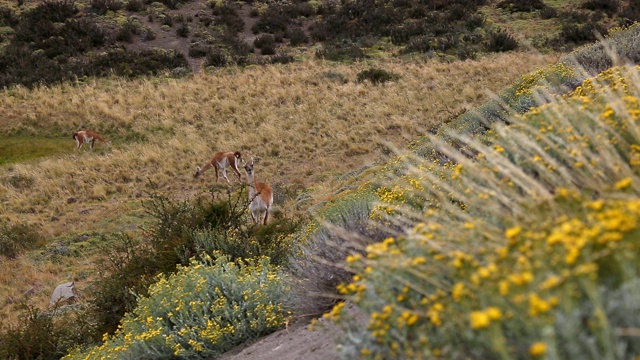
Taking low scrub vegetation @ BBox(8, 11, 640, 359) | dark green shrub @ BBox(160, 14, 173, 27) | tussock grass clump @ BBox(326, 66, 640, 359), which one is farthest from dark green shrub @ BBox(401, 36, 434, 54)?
tussock grass clump @ BBox(326, 66, 640, 359)

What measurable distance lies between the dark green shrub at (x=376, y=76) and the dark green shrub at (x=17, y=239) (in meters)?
13.5

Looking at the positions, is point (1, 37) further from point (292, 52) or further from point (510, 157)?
point (510, 157)

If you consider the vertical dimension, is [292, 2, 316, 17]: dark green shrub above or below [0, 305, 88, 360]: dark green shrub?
above

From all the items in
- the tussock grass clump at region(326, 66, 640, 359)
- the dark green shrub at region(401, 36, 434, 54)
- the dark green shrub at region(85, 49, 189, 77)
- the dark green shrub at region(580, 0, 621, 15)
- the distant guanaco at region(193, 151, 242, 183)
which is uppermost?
the tussock grass clump at region(326, 66, 640, 359)

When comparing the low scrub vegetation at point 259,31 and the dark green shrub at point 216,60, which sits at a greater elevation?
the low scrub vegetation at point 259,31

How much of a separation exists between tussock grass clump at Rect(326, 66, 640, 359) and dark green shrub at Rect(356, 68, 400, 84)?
67.1 ft

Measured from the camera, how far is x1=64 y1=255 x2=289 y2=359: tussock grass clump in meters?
5.21

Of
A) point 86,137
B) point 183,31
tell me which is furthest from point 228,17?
point 86,137

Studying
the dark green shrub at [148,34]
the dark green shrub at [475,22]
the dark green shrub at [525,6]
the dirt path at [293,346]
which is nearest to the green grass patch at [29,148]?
the dark green shrub at [148,34]

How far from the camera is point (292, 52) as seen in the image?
28781mm

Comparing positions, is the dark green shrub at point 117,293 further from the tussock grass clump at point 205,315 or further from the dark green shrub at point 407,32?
the dark green shrub at point 407,32

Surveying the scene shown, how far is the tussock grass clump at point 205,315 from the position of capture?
17.1ft

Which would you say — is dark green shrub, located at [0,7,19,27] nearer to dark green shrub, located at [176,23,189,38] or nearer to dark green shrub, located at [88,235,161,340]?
dark green shrub, located at [176,23,189,38]

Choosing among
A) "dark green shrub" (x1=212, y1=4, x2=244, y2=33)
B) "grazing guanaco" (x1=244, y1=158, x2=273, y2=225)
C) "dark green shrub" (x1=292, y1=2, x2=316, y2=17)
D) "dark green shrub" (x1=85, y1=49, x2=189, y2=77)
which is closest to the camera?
"grazing guanaco" (x1=244, y1=158, x2=273, y2=225)
